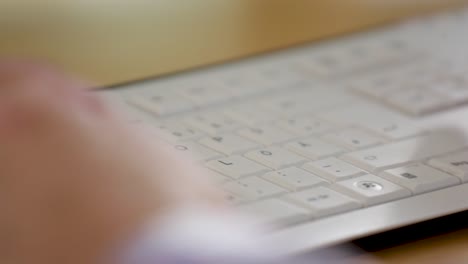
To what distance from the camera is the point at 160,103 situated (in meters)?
0.51

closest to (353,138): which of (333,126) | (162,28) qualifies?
(333,126)

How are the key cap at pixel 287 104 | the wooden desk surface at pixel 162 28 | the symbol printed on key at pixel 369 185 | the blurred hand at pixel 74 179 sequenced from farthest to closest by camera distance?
1. the wooden desk surface at pixel 162 28
2. the key cap at pixel 287 104
3. the symbol printed on key at pixel 369 185
4. the blurred hand at pixel 74 179

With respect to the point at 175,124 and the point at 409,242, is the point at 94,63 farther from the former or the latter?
the point at 409,242

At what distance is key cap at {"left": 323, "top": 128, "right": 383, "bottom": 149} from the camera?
453 millimetres

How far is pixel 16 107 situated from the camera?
35cm

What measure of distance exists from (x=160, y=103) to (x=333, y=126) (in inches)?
3.6

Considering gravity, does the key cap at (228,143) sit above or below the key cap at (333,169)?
below

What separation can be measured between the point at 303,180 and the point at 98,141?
10 cm

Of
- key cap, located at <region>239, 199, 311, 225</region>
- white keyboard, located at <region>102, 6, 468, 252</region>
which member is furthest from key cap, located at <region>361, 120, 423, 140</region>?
key cap, located at <region>239, 199, 311, 225</region>

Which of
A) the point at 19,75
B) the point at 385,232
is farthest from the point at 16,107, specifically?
the point at 385,232

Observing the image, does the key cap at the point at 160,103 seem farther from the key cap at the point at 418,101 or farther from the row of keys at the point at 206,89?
the key cap at the point at 418,101

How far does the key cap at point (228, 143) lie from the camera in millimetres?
443

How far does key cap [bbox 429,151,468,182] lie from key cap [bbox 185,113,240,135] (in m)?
0.10

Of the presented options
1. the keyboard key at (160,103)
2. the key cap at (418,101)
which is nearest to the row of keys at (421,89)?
the key cap at (418,101)
